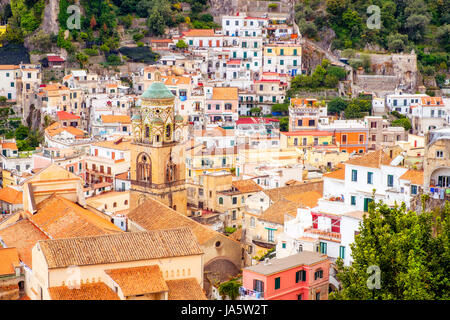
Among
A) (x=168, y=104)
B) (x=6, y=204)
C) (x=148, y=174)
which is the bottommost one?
(x=6, y=204)

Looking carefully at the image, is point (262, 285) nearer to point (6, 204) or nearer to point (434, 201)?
point (434, 201)

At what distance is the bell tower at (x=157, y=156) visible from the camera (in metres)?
42.5

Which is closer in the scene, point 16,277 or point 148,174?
point 16,277

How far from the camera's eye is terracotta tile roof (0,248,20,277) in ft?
Answer: 100

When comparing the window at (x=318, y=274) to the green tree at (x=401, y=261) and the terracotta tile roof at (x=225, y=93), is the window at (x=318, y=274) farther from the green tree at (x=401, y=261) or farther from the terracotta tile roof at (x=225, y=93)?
the terracotta tile roof at (x=225, y=93)

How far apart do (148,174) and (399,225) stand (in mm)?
19175

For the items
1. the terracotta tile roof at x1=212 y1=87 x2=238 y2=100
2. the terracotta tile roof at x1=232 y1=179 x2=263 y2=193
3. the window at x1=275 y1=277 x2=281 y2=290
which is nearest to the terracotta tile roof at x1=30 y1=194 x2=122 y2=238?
the window at x1=275 y1=277 x2=281 y2=290

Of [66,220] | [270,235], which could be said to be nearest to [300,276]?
[270,235]

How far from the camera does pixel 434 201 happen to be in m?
31.4

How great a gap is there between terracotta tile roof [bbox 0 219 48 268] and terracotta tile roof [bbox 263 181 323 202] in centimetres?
1149

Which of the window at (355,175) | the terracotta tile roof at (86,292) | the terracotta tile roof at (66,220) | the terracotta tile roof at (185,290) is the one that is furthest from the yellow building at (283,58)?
the terracotta tile roof at (86,292)

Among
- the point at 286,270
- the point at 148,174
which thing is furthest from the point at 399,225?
the point at 148,174

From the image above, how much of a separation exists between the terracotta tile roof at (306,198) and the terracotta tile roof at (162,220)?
498 centimetres

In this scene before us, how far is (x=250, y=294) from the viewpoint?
28.7m
